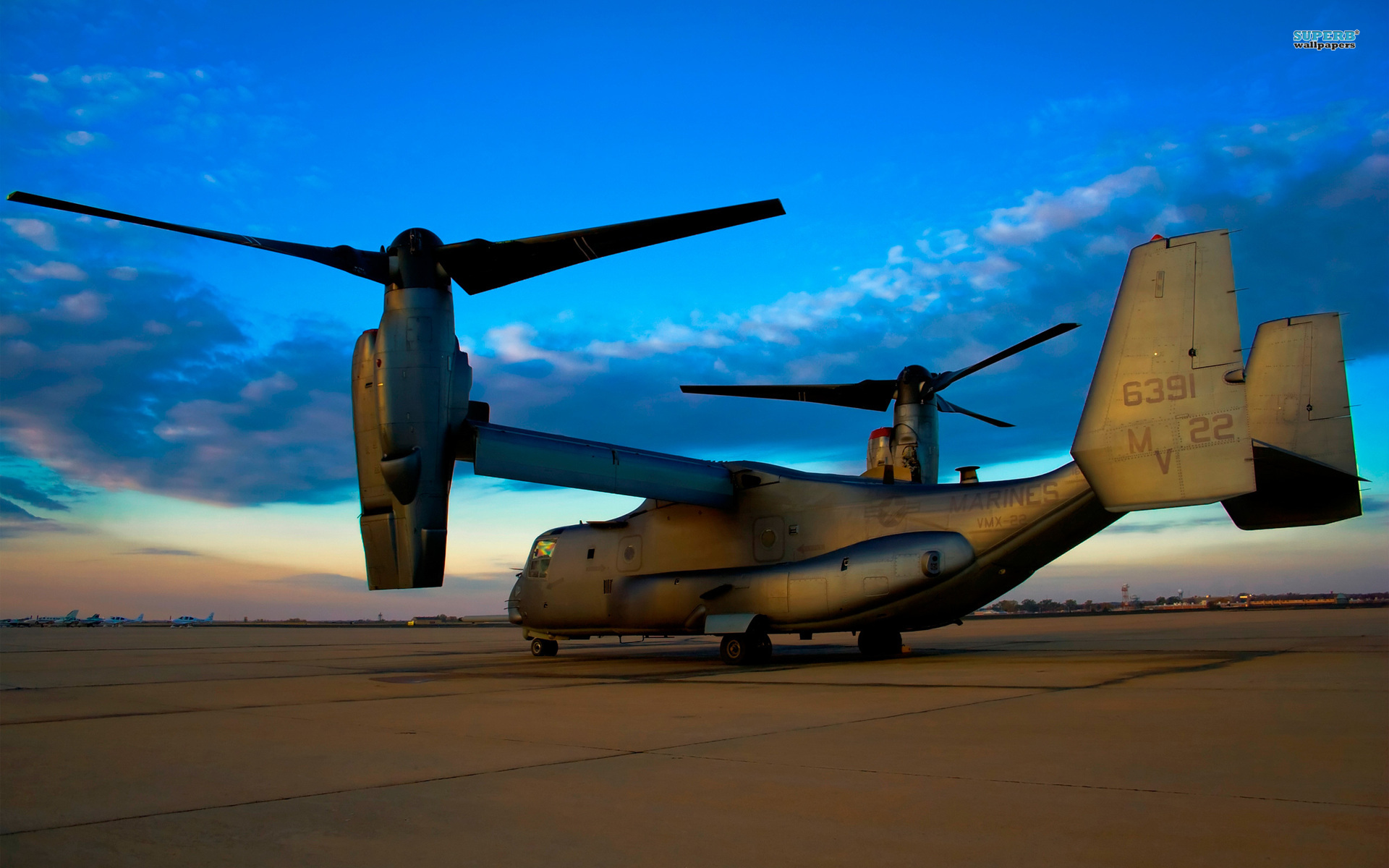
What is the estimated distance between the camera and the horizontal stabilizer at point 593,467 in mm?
14086

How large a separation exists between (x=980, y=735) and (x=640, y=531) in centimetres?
1220

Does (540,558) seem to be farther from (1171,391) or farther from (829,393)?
(1171,391)

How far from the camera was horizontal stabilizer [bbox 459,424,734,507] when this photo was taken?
14086 mm

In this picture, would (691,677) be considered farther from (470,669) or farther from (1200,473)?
(1200,473)

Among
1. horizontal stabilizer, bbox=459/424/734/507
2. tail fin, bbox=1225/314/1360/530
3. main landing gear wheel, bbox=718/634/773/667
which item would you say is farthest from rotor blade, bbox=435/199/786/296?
tail fin, bbox=1225/314/1360/530

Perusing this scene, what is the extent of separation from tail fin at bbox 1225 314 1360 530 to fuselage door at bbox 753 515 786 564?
7089mm

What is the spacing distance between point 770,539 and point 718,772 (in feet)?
37.6

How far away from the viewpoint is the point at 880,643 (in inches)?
660

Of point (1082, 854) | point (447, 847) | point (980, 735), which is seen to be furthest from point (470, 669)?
point (1082, 854)

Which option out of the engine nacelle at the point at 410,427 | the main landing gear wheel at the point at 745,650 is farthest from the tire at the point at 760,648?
the engine nacelle at the point at 410,427

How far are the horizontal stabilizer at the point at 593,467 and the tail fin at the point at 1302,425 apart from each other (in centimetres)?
841

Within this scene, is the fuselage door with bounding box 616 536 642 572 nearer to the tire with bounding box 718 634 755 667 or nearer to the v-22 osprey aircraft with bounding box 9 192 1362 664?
the v-22 osprey aircraft with bounding box 9 192 1362 664

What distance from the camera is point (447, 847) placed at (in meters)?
3.62

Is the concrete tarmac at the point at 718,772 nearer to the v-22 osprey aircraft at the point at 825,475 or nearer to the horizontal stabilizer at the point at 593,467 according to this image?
the v-22 osprey aircraft at the point at 825,475
